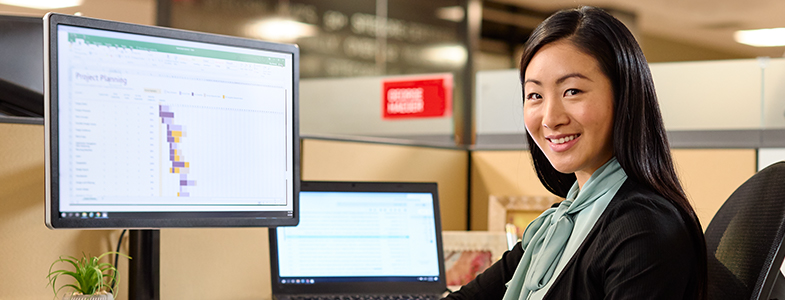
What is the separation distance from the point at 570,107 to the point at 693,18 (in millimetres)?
4582

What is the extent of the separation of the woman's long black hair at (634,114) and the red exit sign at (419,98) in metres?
1.71

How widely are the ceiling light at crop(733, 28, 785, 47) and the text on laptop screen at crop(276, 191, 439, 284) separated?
421 centimetres

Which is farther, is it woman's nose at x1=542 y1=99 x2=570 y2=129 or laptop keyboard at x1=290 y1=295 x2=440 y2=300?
laptop keyboard at x1=290 y1=295 x2=440 y2=300

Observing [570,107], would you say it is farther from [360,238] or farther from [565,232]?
[360,238]

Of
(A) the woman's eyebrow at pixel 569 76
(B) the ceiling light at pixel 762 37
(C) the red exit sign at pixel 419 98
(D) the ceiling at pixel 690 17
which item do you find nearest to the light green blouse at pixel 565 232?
(A) the woman's eyebrow at pixel 569 76

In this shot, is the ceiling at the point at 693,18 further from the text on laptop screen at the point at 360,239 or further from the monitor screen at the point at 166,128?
the monitor screen at the point at 166,128

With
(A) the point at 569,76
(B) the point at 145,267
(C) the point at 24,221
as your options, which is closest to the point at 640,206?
(A) the point at 569,76

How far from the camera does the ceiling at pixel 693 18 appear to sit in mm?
4789

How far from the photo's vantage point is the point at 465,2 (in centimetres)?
283

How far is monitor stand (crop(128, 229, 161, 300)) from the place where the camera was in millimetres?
1043

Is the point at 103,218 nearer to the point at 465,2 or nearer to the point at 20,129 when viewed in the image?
the point at 20,129

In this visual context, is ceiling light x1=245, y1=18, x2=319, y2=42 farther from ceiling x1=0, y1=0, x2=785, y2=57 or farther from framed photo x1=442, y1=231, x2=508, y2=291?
framed photo x1=442, y1=231, x2=508, y2=291

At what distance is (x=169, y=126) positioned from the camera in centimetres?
100

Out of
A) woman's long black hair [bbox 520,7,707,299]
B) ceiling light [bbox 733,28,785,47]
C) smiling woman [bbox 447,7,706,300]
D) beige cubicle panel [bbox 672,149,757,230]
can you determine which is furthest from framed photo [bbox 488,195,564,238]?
ceiling light [bbox 733,28,785,47]
